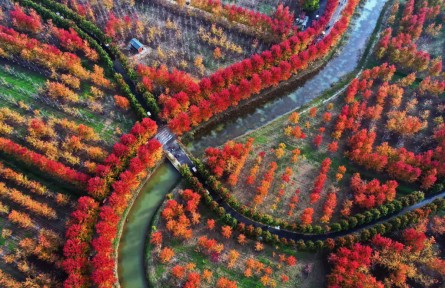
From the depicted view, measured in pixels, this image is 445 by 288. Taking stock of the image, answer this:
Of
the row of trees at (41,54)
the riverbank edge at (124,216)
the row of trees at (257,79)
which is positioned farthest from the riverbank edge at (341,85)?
the row of trees at (41,54)

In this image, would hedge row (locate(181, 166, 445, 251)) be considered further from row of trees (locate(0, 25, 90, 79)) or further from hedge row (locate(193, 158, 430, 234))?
row of trees (locate(0, 25, 90, 79))

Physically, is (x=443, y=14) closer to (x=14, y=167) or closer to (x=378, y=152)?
(x=378, y=152)

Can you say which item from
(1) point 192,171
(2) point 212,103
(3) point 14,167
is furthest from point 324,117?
(3) point 14,167

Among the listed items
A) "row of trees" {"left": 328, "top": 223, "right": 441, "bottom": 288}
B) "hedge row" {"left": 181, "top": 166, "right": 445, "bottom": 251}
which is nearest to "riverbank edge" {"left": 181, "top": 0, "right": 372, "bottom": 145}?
"hedge row" {"left": 181, "top": 166, "right": 445, "bottom": 251}

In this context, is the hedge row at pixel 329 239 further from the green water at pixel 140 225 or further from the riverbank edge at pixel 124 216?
the riverbank edge at pixel 124 216

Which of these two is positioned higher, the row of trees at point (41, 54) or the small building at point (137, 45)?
the small building at point (137, 45)

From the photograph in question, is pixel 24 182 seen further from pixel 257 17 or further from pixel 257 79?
pixel 257 17
